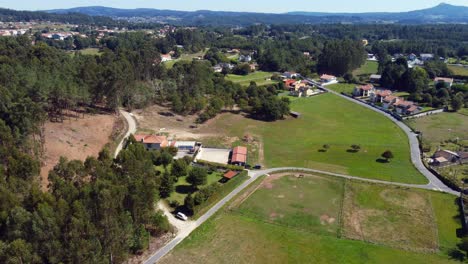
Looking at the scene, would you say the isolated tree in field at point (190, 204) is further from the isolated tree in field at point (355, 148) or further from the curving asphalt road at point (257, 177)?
the isolated tree in field at point (355, 148)

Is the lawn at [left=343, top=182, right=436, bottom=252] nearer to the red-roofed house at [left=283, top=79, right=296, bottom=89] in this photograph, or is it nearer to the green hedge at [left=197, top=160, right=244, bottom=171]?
the green hedge at [left=197, top=160, right=244, bottom=171]

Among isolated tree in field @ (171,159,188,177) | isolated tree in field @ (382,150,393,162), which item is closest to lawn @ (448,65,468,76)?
isolated tree in field @ (382,150,393,162)

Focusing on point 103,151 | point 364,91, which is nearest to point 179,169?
point 103,151

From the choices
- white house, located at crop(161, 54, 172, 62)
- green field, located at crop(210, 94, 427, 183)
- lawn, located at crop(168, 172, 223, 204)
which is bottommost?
green field, located at crop(210, 94, 427, 183)

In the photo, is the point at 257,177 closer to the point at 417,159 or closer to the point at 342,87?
the point at 417,159

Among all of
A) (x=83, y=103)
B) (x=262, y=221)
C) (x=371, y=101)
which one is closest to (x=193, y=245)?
(x=262, y=221)

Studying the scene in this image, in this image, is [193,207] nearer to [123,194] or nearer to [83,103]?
[123,194]
